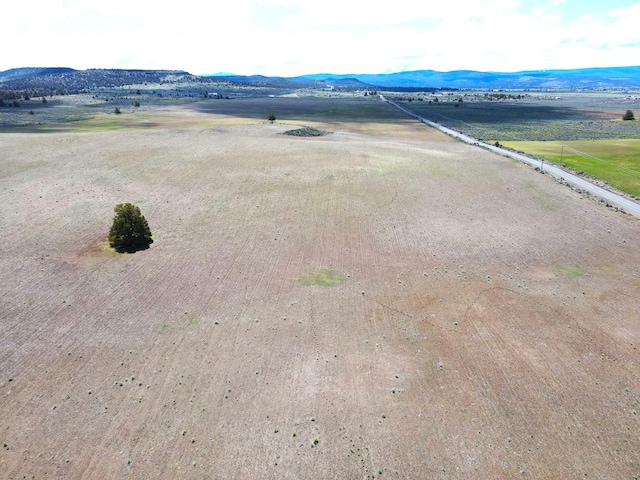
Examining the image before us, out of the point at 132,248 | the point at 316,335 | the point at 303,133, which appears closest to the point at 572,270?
the point at 316,335

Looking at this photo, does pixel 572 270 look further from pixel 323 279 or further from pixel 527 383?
pixel 323 279

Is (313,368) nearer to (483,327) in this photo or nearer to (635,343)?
(483,327)

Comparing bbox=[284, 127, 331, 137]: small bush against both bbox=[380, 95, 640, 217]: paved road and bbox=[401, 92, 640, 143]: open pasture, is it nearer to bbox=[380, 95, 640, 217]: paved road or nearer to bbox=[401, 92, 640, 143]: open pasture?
bbox=[380, 95, 640, 217]: paved road

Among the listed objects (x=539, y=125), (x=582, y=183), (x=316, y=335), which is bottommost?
(x=539, y=125)

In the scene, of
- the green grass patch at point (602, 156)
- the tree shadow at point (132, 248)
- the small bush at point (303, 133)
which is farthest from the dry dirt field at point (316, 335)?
the small bush at point (303, 133)

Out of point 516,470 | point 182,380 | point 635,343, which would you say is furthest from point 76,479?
point 635,343

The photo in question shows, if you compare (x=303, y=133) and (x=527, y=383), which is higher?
(x=303, y=133)

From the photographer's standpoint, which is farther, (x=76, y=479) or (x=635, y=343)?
(x=635, y=343)
